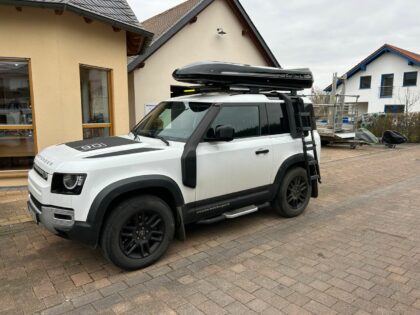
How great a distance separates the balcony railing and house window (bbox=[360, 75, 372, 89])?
1386 mm

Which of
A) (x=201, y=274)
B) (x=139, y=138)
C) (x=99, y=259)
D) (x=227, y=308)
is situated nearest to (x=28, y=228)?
(x=99, y=259)

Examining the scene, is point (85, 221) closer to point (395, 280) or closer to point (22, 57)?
point (395, 280)

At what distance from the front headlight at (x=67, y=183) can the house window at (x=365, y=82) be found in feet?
115

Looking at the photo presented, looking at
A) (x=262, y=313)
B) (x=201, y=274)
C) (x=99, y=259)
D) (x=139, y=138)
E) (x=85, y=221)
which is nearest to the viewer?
(x=262, y=313)

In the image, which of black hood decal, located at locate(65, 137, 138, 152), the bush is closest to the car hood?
black hood decal, located at locate(65, 137, 138, 152)

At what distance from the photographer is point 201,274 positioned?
3707 mm

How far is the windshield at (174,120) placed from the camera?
437 cm

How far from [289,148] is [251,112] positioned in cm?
90

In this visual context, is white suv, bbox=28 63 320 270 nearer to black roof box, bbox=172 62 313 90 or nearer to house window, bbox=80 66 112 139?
black roof box, bbox=172 62 313 90

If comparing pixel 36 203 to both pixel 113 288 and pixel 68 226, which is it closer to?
pixel 68 226

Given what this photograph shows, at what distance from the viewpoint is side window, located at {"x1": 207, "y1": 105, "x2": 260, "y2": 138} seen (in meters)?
4.49

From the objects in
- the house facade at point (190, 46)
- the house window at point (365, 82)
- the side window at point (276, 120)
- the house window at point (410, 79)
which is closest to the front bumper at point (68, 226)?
the side window at point (276, 120)

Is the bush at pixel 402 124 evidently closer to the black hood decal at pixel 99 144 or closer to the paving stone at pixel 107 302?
the black hood decal at pixel 99 144

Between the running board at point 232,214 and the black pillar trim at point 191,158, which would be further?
the running board at point 232,214
